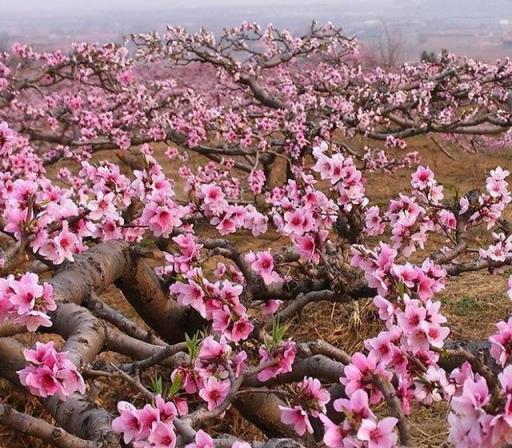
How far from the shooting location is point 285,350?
2223 millimetres

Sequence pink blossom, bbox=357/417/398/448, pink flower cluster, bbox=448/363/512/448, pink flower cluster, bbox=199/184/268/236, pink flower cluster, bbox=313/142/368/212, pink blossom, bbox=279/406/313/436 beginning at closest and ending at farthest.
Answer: pink flower cluster, bbox=448/363/512/448
pink blossom, bbox=357/417/398/448
pink blossom, bbox=279/406/313/436
pink flower cluster, bbox=313/142/368/212
pink flower cluster, bbox=199/184/268/236

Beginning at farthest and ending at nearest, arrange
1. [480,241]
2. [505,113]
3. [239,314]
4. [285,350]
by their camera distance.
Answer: [505,113], [480,241], [239,314], [285,350]

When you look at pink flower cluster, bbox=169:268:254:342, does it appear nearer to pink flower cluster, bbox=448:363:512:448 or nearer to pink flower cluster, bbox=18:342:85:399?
pink flower cluster, bbox=18:342:85:399

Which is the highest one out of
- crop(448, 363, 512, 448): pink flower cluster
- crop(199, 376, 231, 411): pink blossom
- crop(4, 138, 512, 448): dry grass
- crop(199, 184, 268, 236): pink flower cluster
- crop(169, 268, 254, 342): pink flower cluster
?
crop(448, 363, 512, 448): pink flower cluster

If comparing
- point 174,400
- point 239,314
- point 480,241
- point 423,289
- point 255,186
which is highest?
point 423,289

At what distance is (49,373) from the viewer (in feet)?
6.70

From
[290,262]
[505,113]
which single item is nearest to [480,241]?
[505,113]

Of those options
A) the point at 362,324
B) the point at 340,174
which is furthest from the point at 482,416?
the point at 362,324

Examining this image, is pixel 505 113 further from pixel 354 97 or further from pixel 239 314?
pixel 239 314

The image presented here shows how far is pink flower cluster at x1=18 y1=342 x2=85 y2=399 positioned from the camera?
2.04 m

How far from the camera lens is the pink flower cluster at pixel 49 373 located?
204cm

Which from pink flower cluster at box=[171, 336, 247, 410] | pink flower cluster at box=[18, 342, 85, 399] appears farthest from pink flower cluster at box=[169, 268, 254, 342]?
pink flower cluster at box=[18, 342, 85, 399]

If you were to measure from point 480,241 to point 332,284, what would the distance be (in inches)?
207

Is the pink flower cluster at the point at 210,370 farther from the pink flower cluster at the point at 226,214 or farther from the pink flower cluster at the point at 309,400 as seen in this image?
the pink flower cluster at the point at 226,214
